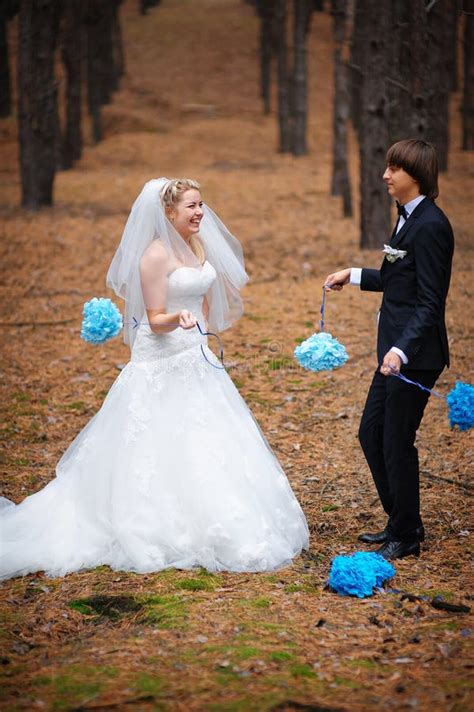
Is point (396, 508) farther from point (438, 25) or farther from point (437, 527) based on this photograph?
point (438, 25)

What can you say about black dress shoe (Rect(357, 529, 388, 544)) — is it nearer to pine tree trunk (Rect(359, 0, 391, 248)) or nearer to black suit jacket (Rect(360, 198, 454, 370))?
black suit jacket (Rect(360, 198, 454, 370))

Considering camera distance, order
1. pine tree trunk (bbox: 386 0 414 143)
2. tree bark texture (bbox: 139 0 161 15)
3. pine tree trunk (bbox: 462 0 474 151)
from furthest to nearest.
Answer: tree bark texture (bbox: 139 0 161 15) → pine tree trunk (bbox: 462 0 474 151) → pine tree trunk (bbox: 386 0 414 143)

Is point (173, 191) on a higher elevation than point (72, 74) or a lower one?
higher

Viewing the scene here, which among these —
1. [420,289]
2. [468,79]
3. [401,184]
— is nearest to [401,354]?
[420,289]

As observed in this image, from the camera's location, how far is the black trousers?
539 centimetres

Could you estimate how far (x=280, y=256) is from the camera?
1546 cm

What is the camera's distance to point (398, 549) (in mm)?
5586

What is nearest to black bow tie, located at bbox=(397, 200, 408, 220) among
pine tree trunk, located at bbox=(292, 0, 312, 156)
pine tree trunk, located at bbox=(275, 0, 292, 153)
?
pine tree trunk, located at bbox=(292, 0, 312, 156)

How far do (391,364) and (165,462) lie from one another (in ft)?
5.40

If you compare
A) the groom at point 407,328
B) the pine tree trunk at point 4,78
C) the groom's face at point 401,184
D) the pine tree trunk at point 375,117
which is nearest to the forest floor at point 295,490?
the groom at point 407,328

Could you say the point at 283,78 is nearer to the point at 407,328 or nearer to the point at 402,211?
the point at 402,211

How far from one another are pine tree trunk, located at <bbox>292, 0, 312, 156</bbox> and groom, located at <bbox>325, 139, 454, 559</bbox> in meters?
21.9

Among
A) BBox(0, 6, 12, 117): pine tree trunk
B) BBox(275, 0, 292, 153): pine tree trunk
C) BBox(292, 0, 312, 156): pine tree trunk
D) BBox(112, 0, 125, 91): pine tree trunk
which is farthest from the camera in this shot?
BBox(112, 0, 125, 91): pine tree trunk

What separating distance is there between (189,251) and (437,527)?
2560 millimetres
